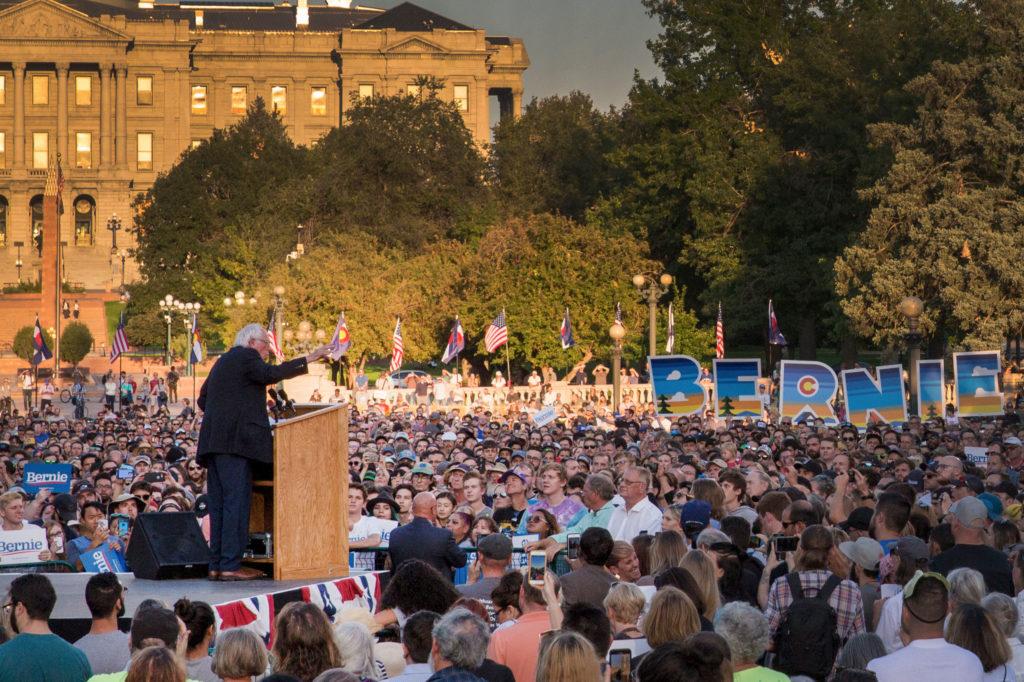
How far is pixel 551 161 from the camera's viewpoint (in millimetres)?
92000

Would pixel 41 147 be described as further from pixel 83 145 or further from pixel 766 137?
pixel 766 137

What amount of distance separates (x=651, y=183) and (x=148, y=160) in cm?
7428

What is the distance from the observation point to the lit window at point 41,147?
132125mm

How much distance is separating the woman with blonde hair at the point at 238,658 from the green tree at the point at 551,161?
7094 cm

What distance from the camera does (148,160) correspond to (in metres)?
134

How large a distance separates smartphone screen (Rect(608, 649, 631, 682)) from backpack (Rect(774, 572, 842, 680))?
196 centimetres

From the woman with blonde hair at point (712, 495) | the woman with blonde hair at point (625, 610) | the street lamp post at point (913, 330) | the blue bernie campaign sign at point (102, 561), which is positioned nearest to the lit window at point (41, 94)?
the street lamp post at point (913, 330)

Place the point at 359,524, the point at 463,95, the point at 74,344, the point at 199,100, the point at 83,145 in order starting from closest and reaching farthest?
the point at 359,524 → the point at 74,344 → the point at 83,145 → the point at 463,95 → the point at 199,100

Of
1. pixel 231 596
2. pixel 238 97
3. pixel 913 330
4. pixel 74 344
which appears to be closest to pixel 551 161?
pixel 74 344

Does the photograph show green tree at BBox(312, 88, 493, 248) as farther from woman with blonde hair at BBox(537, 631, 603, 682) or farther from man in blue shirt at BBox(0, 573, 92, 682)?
woman with blonde hair at BBox(537, 631, 603, 682)

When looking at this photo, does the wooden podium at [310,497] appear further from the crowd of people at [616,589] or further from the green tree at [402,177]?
the green tree at [402,177]

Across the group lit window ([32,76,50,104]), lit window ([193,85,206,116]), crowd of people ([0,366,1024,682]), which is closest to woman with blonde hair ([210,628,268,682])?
crowd of people ([0,366,1024,682])

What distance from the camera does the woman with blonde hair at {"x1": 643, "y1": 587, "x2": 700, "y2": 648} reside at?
7902 millimetres

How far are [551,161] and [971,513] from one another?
8220 cm
